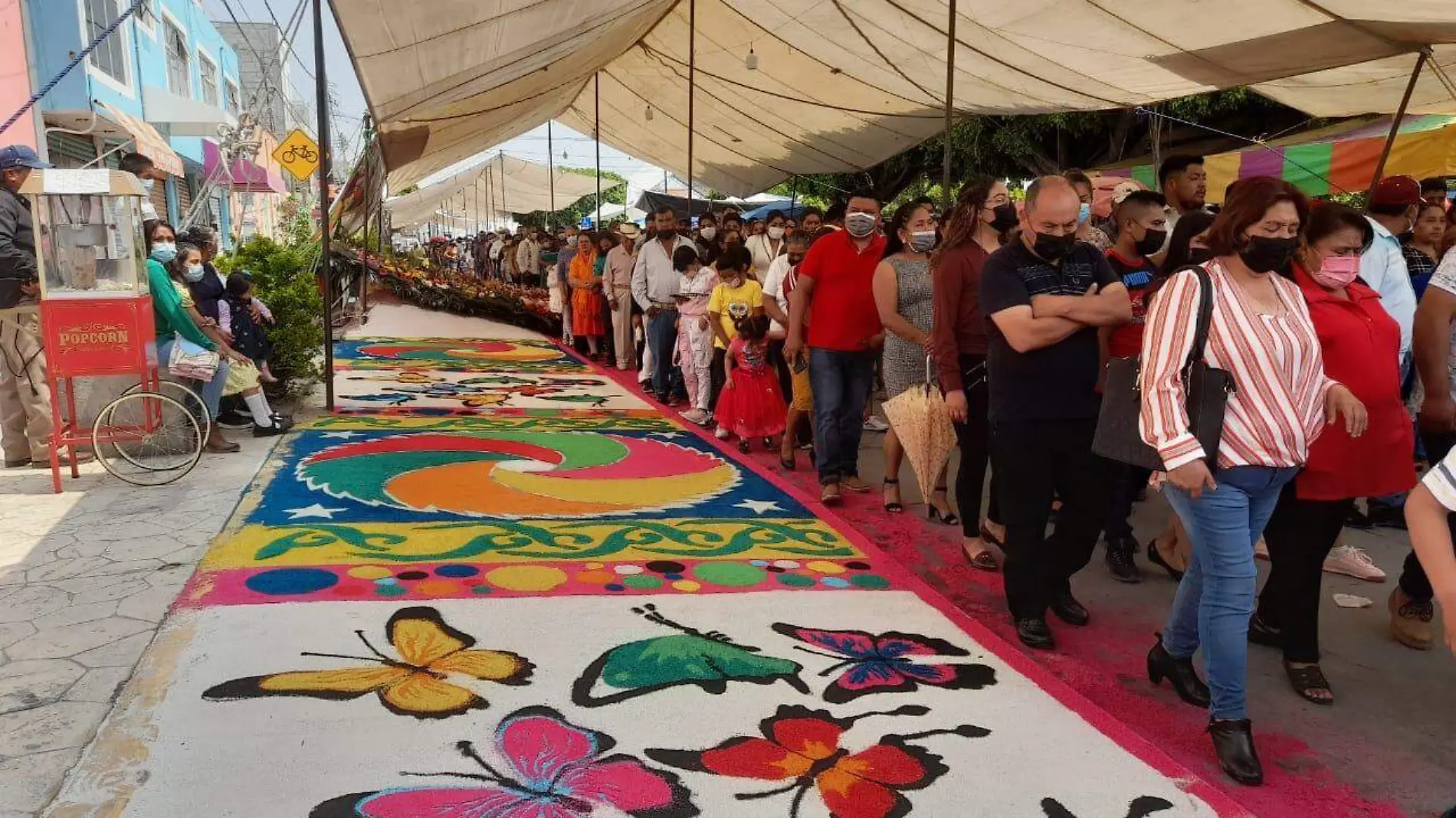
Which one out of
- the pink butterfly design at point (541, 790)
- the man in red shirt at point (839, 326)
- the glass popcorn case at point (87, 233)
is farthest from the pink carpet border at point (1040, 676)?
the glass popcorn case at point (87, 233)

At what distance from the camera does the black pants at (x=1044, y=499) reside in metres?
3.43

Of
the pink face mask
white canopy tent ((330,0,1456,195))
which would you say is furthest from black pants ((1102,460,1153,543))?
white canopy tent ((330,0,1456,195))

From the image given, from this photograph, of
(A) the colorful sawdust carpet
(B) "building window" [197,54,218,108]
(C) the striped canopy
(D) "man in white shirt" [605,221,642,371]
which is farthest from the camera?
(B) "building window" [197,54,218,108]

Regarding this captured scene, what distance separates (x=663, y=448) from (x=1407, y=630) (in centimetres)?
433

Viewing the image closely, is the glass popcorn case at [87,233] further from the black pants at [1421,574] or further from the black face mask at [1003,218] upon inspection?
the black pants at [1421,574]

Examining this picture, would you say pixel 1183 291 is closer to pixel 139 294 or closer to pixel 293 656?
pixel 293 656

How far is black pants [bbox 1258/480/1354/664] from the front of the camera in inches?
125

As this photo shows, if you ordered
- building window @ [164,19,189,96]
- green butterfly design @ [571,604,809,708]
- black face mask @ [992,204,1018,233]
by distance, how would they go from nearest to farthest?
green butterfly design @ [571,604,809,708] → black face mask @ [992,204,1018,233] → building window @ [164,19,189,96]

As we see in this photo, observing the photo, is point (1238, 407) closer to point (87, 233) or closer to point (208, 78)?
point (87, 233)

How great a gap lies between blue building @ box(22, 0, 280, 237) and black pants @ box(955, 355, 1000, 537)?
799 cm

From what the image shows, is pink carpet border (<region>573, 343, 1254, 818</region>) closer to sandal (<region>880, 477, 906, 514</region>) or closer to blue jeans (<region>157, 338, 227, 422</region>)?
sandal (<region>880, 477, 906, 514</region>)

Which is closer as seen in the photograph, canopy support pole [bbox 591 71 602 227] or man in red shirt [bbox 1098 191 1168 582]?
man in red shirt [bbox 1098 191 1168 582]

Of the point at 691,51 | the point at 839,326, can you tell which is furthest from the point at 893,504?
the point at 691,51

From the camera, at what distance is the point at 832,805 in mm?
2480
